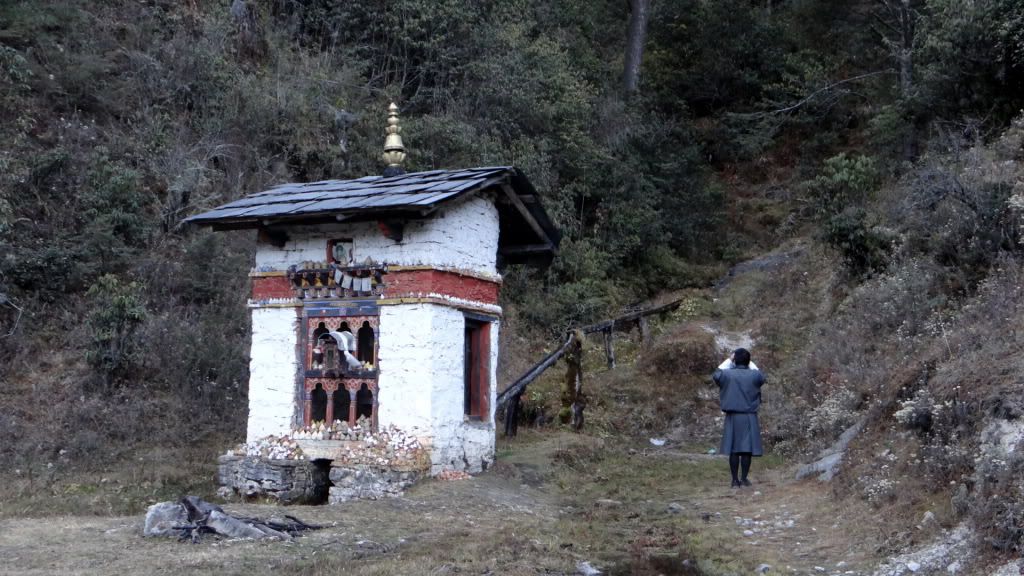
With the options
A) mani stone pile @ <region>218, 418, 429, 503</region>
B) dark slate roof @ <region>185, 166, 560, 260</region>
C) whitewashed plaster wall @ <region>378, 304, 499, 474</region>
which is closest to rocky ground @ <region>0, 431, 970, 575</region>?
mani stone pile @ <region>218, 418, 429, 503</region>

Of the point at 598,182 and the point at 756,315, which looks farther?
the point at 598,182

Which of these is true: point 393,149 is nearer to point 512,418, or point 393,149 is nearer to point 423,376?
point 423,376

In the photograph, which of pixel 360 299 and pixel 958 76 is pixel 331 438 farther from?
pixel 958 76

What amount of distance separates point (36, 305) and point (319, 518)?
29.9ft

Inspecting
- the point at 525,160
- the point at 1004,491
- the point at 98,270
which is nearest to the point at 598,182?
the point at 525,160

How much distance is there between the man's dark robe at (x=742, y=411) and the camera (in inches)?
483

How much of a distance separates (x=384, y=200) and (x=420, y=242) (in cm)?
71

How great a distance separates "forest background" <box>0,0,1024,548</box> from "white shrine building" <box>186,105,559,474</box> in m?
2.95

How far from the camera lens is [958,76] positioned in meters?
19.9

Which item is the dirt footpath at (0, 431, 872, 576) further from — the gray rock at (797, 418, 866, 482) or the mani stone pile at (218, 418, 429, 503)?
the mani stone pile at (218, 418, 429, 503)

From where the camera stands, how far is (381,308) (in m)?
12.6

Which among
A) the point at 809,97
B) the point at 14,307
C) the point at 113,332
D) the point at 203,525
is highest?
the point at 809,97

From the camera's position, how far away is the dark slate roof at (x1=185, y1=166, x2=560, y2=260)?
12.2 meters

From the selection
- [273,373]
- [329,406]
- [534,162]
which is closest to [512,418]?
[329,406]
